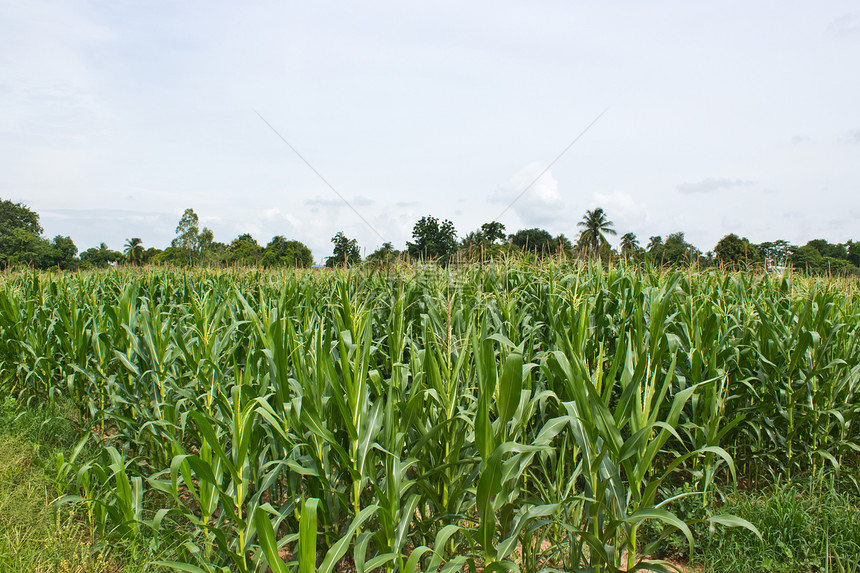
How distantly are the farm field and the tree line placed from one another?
1.88 meters

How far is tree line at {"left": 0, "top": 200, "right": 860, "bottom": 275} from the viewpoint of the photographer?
22.5ft

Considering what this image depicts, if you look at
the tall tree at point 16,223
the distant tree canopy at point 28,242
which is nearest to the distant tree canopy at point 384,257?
the distant tree canopy at point 28,242

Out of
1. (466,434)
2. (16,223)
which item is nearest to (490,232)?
(466,434)

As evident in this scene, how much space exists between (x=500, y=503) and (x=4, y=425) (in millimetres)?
5957

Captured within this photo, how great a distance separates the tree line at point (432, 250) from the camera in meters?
6.84

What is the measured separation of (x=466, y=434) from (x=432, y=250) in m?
5.14

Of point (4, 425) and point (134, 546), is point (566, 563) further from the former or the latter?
point (4, 425)

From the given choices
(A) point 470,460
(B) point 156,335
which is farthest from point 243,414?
(B) point 156,335

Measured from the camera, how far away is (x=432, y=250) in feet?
24.5

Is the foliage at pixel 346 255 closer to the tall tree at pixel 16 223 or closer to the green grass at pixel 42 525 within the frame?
the green grass at pixel 42 525

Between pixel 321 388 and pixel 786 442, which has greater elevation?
pixel 321 388

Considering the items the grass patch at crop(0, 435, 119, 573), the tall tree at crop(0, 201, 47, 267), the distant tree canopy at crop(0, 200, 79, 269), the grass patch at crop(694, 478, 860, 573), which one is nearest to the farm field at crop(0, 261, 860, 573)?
the grass patch at crop(694, 478, 860, 573)

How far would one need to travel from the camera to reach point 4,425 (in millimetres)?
5129

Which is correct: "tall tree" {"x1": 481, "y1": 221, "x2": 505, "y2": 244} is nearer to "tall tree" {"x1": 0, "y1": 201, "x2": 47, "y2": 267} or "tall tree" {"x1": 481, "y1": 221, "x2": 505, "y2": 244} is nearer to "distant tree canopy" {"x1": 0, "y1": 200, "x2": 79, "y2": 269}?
"distant tree canopy" {"x1": 0, "y1": 200, "x2": 79, "y2": 269}
